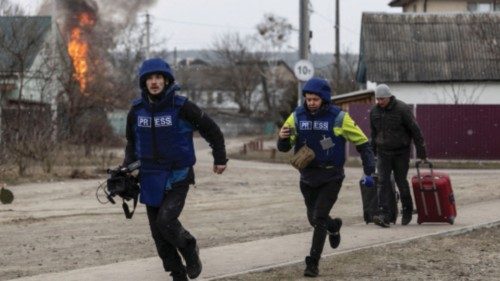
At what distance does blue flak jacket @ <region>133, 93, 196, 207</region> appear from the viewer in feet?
25.3

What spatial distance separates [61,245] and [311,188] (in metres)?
3.72

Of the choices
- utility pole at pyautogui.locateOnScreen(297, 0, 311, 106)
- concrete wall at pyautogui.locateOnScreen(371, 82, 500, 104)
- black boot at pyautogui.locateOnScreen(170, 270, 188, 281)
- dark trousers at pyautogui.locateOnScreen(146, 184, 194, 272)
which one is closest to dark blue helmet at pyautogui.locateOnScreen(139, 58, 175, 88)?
dark trousers at pyautogui.locateOnScreen(146, 184, 194, 272)

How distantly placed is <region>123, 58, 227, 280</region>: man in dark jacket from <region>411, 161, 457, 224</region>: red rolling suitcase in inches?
199

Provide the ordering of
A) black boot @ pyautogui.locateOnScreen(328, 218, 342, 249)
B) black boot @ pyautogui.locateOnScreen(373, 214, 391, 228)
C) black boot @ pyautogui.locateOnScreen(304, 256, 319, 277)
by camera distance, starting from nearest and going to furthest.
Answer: black boot @ pyautogui.locateOnScreen(304, 256, 319, 277), black boot @ pyautogui.locateOnScreen(328, 218, 342, 249), black boot @ pyautogui.locateOnScreen(373, 214, 391, 228)

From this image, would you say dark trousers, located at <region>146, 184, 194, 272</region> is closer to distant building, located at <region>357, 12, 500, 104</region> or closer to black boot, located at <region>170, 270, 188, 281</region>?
black boot, located at <region>170, 270, 188, 281</region>

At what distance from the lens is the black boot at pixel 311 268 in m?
Answer: 8.50

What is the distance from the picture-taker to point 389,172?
40.3 feet

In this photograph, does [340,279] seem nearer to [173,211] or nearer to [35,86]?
[173,211]

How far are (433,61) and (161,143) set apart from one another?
3402cm

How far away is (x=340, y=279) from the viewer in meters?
8.44

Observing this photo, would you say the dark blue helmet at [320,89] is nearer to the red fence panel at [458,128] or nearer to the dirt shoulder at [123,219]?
the dirt shoulder at [123,219]

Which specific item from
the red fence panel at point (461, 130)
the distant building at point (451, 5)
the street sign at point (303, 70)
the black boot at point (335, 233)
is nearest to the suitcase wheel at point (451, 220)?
the black boot at point (335, 233)

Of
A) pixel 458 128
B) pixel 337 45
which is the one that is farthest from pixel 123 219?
pixel 337 45

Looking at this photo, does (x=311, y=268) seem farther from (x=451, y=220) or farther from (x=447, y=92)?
(x=447, y=92)
